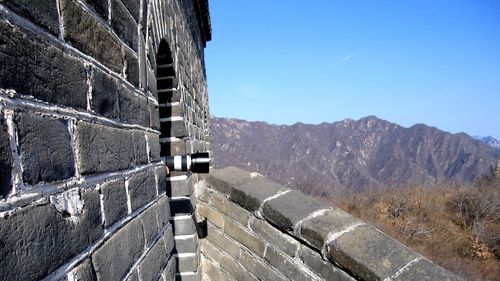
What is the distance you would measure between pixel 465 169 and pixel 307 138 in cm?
2006

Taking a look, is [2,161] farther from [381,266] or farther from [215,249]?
[215,249]

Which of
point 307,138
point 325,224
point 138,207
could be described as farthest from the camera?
point 307,138

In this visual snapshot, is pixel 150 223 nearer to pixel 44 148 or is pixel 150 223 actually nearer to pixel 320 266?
pixel 44 148

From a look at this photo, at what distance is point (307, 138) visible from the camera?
165 feet

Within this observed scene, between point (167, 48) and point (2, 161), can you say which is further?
point (167, 48)

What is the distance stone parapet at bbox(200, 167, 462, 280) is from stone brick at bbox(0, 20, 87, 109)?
1407mm

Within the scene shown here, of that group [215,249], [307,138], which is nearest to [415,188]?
[215,249]

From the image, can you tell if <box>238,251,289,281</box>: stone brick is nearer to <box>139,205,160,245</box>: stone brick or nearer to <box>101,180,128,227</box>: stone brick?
<box>139,205,160,245</box>: stone brick

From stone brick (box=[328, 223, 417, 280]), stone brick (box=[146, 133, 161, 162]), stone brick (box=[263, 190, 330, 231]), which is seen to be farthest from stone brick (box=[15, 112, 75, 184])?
stone brick (box=[263, 190, 330, 231])

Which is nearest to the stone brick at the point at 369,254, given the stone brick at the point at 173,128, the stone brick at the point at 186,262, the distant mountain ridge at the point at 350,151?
the stone brick at the point at 186,262

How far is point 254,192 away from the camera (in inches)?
95.7

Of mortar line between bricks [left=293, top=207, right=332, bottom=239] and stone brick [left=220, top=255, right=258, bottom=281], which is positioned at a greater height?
mortar line between bricks [left=293, top=207, right=332, bottom=239]

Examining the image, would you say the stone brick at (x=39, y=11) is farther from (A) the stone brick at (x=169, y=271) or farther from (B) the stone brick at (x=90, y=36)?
(A) the stone brick at (x=169, y=271)

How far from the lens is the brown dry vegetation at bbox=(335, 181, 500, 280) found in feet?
34.6
